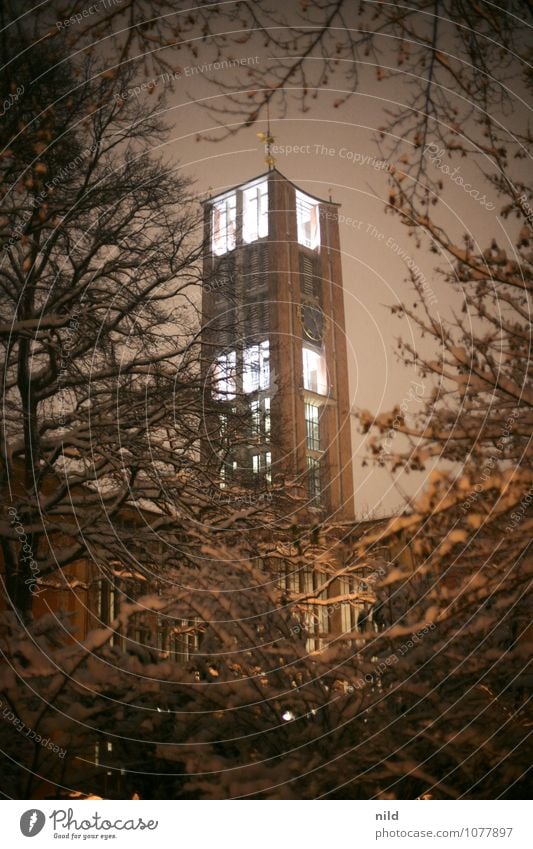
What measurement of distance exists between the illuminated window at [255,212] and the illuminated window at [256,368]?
2.94 feet

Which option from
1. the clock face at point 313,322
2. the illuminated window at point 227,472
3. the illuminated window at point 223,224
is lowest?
the illuminated window at point 227,472

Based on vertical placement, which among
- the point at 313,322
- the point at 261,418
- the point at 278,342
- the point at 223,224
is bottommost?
the point at 261,418

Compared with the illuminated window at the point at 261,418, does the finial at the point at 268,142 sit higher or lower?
higher

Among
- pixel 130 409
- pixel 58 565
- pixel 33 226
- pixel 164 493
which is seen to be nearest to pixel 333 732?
pixel 58 565

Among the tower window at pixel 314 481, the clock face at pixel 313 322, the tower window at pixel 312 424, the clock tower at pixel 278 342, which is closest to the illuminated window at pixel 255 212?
the clock tower at pixel 278 342

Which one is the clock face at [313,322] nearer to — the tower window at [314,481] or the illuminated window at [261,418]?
the illuminated window at [261,418]

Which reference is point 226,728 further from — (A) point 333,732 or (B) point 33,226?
(B) point 33,226

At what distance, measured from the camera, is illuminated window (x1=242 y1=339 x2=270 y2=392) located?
7137mm

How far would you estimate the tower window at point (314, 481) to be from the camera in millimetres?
7732

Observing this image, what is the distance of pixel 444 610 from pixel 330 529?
293 cm

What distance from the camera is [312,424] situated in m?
7.82

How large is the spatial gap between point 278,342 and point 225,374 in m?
0.58

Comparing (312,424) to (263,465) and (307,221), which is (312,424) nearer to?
(263,465)

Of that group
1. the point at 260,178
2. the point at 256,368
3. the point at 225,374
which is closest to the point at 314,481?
the point at 256,368
